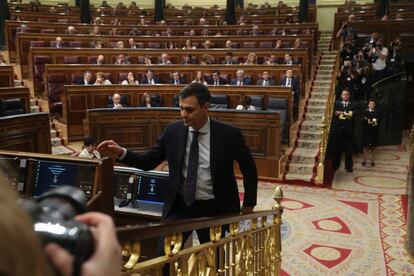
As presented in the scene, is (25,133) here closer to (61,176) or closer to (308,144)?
(61,176)

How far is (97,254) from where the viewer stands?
61 centimetres

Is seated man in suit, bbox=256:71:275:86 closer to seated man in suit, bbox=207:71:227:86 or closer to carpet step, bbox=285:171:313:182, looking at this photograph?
seated man in suit, bbox=207:71:227:86

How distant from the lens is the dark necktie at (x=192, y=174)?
8.00 ft

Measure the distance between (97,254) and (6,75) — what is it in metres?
8.44

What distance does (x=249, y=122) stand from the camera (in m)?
6.73

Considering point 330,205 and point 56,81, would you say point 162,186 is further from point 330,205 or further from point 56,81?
point 56,81

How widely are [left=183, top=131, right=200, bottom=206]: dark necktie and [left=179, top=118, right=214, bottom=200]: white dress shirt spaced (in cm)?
3

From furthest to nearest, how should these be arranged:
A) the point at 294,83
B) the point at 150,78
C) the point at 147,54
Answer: the point at 147,54, the point at 150,78, the point at 294,83

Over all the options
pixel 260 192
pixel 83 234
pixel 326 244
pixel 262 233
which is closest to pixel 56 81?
pixel 260 192

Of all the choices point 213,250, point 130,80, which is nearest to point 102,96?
point 130,80

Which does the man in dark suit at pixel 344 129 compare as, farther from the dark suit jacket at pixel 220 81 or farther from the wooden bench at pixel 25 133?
the wooden bench at pixel 25 133

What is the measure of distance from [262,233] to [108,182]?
127 centimetres

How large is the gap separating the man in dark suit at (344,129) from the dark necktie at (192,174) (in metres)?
5.14

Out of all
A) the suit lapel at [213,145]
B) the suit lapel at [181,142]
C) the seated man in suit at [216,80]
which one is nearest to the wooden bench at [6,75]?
the seated man in suit at [216,80]
